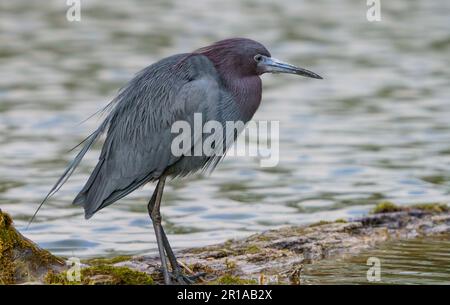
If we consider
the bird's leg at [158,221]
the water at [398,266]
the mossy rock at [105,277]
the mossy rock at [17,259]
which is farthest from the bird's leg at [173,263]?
the water at [398,266]

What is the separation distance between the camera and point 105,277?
860 cm

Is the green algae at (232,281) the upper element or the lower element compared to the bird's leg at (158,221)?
lower

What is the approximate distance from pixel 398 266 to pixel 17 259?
13.1ft

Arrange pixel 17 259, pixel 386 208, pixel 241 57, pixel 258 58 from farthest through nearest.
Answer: pixel 386 208
pixel 258 58
pixel 241 57
pixel 17 259

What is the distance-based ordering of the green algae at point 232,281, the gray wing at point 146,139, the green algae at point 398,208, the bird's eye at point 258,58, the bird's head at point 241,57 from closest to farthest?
the green algae at point 232,281
the gray wing at point 146,139
the bird's head at point 241,57
the bird's eye at point 258,58
the green algae at point 398,208

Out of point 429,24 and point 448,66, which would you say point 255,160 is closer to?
point 448,66

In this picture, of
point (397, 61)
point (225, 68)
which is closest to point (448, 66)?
point (397, 61)

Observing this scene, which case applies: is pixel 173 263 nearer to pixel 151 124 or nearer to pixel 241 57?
pixel 151 124

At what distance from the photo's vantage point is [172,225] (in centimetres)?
1285

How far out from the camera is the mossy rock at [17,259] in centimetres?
870

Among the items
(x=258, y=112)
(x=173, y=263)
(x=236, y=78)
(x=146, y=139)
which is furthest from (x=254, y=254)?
(x=258, y=112)

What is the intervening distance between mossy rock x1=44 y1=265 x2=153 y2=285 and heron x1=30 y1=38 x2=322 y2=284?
1.66 feet

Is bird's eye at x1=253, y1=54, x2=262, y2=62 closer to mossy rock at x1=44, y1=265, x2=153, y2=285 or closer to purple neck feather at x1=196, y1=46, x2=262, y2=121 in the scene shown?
purple neck feather at x1=196, y1=46, x2=262, y2=121

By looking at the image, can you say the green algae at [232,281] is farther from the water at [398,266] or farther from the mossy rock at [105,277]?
the water at [398,266]
